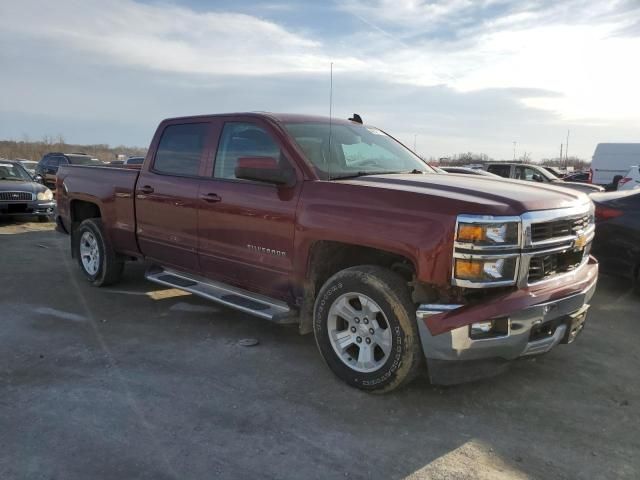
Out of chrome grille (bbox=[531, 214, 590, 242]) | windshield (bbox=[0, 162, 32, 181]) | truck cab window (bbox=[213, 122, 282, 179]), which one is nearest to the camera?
chrome grille (bbox=[531, 214, 590, 242])

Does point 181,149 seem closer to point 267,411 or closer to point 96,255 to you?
point 96,255

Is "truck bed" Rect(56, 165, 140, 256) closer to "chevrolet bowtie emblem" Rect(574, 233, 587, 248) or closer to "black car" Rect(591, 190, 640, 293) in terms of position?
"chevrolet bowtie emblem" Rect(574, 233, 587, 248)

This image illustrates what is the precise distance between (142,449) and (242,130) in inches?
108

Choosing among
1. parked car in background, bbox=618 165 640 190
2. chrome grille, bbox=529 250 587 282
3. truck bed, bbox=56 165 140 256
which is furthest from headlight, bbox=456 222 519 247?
parked car in background, bbox=618 165 640 190

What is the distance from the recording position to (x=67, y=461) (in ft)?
9.28

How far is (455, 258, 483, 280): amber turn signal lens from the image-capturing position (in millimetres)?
3137

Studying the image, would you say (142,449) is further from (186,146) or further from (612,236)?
(612,236)

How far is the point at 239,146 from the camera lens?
4.67 metres

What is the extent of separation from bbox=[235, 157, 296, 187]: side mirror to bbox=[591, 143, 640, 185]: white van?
17.8 metres

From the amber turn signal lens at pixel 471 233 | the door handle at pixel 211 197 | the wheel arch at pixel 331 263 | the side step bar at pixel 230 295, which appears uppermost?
the door handle at pixel 211 197

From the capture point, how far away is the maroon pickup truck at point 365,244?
320 centimetres

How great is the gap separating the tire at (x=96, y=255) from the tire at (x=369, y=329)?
338cm

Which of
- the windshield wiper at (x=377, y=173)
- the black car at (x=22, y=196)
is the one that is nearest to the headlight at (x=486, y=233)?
the windshield wiper at (x=377, y=173)

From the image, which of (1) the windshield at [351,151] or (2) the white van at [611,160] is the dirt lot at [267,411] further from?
(2) the white van at [611,160]
